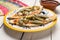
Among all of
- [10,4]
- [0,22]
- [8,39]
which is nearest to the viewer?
[8,39]

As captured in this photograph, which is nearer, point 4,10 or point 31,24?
point 31,24

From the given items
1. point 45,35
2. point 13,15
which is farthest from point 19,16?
point 45,35

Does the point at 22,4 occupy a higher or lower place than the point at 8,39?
higher

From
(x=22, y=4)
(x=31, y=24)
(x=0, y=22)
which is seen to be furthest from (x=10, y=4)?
(x=31, y=24)

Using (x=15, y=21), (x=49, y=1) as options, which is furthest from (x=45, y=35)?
(x=49, y=1)

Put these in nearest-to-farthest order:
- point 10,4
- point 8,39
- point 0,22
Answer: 1. point 8,39
2. point 0,22
3. point 10,4

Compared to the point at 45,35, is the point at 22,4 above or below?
above

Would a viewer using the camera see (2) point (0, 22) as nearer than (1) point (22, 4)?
Yes

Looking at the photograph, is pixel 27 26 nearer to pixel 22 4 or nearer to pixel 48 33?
pixel 48 33

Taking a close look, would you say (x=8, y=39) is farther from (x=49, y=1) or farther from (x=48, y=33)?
(x=49, y=1)
